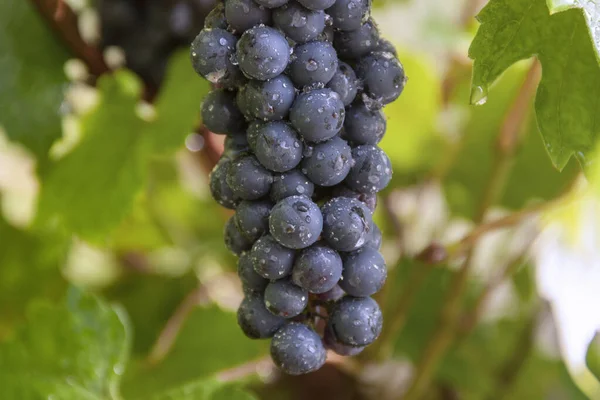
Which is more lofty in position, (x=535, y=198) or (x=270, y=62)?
(x=270, y=62)

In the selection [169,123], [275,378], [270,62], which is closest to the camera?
[270,62]

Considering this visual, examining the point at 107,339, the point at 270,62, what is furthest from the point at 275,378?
the point at 270,62

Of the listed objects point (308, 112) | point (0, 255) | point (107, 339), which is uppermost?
point (308, 112)

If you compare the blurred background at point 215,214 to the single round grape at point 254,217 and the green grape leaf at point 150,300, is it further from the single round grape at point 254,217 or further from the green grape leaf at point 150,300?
the single round grape at point 254,217

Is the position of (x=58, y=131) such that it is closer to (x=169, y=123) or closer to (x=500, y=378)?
(x=169, y=123)

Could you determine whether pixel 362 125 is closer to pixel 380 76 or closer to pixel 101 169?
pixel 380 76

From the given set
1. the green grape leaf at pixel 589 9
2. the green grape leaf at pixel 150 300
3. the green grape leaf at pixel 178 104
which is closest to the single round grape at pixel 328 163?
the green grape leaf at pixel 589 9
